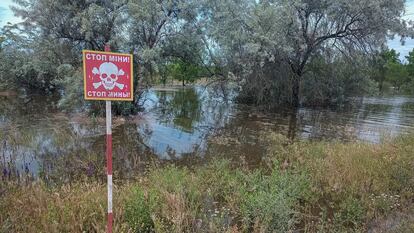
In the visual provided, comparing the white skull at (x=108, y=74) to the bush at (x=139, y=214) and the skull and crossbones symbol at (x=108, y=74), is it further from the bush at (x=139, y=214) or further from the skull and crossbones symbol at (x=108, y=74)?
the bush at (x=139, y=214)

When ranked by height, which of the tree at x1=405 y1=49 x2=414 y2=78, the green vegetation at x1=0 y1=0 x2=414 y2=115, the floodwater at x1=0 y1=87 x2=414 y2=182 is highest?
the tree at x1=405 y1=49 x2=414 y2=78

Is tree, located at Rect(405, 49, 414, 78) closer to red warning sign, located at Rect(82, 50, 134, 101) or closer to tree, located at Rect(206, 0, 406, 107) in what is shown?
tree, located at Rect(206, 0, 406, 107)

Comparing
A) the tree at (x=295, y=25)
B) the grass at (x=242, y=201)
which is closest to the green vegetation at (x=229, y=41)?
the tree at (x=295, y=25)

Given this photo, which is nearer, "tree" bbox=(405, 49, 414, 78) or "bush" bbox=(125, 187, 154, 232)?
"bush" bbox=(125, 187, 154, 232)

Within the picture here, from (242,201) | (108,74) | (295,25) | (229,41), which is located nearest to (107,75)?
(108,74)

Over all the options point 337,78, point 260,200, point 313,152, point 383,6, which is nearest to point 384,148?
point 313,152

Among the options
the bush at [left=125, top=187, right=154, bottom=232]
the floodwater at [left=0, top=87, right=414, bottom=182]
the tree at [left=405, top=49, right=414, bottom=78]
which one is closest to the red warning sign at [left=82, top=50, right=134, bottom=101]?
the bush at [left=125, top=187, right=154, bottom=232]

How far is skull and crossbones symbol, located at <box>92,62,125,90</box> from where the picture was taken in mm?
2953

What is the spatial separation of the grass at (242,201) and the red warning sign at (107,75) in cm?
140

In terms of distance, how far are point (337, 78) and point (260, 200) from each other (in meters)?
17.8

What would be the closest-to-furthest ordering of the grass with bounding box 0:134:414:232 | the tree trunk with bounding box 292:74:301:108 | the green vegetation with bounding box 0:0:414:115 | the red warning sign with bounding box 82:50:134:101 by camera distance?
the red warning sign with bounding box 82:50:134:101 → the grass with bounding box 0:134:414:232 → the green vegetation with bounding box 0:0:414:115 → the tree trunk with bounding box 292:74:301:108

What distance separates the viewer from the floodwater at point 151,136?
22.1ft

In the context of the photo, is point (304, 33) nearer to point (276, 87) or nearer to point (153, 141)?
point (276, 87)

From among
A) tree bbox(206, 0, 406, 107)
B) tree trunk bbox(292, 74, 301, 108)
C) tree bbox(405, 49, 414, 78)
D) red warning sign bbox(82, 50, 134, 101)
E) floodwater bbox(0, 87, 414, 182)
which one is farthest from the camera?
tree bbox(405, 49, 414, 78)
